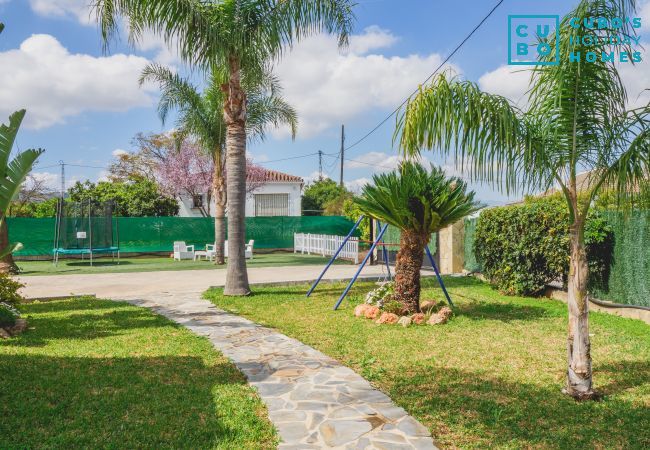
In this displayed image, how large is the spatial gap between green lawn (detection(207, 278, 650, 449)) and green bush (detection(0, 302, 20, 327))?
3.46 metres

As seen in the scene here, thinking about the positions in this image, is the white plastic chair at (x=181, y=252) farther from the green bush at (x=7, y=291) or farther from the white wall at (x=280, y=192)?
the white wall at (x=280, y=192)

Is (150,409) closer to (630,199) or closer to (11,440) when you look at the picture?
(11,440)

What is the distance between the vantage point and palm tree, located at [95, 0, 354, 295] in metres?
9.33

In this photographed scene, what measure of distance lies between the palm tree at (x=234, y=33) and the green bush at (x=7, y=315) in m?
4.07

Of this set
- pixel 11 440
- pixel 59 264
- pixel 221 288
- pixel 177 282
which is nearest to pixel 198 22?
pixel 221 288

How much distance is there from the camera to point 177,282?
44.2 feet

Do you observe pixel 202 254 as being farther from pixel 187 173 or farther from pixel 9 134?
pixel 9 134

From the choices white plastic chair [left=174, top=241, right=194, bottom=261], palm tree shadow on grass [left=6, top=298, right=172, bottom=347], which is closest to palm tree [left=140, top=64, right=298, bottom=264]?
white plastic chair [left=174, top=241, right=194, bottom=261]

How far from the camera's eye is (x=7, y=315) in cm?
717

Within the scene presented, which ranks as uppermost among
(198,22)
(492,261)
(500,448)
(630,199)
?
(198,22)

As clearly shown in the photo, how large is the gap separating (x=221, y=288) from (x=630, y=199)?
895 centimetres

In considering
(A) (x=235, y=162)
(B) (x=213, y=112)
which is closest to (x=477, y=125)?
(A) (x=235, y=162)

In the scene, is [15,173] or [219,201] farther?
[219,201]

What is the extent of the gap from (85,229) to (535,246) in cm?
1653
